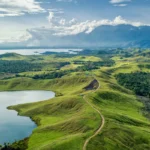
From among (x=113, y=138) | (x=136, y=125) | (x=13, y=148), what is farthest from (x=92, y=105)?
(x=13, y=148)

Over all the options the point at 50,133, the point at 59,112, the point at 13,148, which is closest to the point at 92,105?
the point at 59,112

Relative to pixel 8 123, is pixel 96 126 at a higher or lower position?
higher

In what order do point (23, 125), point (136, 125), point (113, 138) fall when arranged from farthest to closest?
point (23, 125) < point (136, 125) < point (113, 138)

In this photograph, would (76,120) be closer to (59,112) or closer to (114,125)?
(114,125)

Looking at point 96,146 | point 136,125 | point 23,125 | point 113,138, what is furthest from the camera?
point 23,125

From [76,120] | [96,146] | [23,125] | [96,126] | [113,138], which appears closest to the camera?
[96,146]

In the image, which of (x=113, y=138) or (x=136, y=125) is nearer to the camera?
(x=113, y=138)

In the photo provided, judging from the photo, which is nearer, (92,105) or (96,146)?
(96,146)

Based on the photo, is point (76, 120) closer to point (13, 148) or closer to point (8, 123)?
point (13, 148)

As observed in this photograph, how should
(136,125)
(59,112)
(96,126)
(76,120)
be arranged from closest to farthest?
1. (96,126)
2. (76,120)
3. (136,125)
4. (59,112)

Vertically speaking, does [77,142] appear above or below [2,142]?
above
